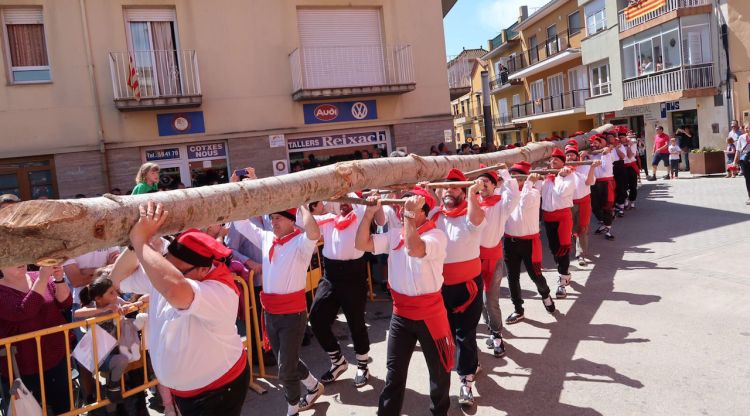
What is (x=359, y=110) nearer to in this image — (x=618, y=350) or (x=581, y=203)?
(x=581, y=203)

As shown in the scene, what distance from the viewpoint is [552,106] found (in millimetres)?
33594

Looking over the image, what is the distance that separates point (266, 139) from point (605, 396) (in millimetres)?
10106

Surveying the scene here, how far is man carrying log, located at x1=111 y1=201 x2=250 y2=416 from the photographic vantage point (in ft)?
9.48

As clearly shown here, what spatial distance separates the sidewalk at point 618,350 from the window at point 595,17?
2139 cm

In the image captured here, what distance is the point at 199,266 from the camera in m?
3.00

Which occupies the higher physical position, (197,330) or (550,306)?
(197,330)

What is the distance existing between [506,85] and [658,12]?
18031mm

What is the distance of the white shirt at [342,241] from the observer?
17.6 feet

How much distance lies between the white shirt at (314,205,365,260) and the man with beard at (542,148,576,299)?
3.24 m

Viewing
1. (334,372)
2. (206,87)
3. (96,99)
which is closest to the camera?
(334,372)

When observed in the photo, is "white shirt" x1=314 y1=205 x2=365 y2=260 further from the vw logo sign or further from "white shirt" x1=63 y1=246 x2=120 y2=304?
the vw logo sign

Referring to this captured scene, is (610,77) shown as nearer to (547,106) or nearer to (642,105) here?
(642,105)

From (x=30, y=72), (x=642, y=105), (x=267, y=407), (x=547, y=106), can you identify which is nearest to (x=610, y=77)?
(x=642, y=105)

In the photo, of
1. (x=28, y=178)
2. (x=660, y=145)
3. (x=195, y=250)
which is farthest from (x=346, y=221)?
(x=660, y=145)
